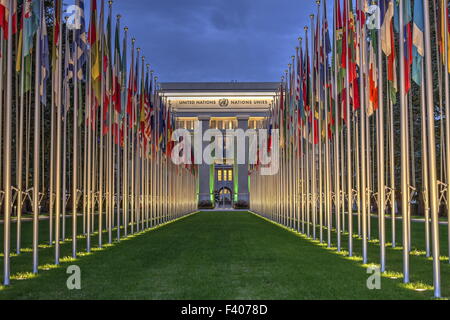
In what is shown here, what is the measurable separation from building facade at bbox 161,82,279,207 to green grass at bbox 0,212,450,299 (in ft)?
255

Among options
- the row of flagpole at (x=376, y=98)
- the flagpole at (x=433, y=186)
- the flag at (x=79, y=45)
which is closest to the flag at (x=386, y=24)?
the row of flagpole at (x=376, y=98)

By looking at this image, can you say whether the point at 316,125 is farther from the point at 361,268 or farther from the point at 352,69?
the point at 361,268

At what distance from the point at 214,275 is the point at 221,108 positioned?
88.4m

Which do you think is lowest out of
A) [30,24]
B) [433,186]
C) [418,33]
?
[433,186]

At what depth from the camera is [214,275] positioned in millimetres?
11961

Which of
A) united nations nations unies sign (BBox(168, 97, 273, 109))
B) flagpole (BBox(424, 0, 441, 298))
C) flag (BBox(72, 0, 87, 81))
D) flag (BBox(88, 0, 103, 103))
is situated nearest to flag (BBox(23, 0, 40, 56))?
flag (BBox(88, 0, 103, 103))

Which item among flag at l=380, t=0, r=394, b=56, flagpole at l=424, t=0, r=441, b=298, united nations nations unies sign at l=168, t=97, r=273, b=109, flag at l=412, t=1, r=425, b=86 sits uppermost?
united nations nations unies sign at l=168, t=97, r=273, b=109

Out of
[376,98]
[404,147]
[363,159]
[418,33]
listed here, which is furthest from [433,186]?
[376,98]

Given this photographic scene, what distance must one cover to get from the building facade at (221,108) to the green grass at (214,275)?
77630 millimetres

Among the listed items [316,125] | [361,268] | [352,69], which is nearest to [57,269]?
[361,268]

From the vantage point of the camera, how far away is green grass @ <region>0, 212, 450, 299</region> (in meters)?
9.69

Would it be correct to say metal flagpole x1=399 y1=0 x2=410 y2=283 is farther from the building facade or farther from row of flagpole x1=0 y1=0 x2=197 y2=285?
the building facade

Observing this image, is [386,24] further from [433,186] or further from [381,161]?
[433,186]

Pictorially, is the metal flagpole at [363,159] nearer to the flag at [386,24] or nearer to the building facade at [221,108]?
the flag at [386,24]
